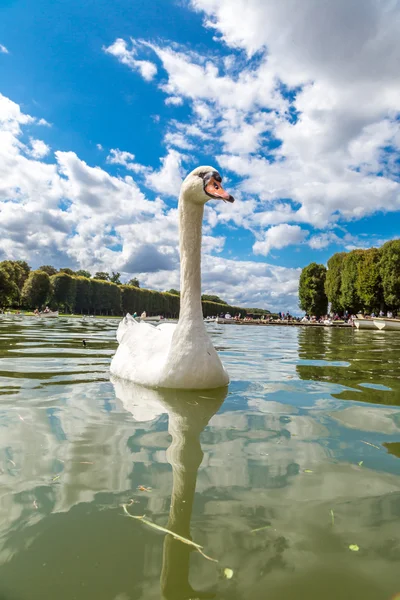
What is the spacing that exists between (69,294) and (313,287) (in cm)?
4735

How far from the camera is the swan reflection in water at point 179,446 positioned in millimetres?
1479

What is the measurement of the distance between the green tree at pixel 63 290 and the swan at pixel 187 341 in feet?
245

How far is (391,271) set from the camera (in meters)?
48.3

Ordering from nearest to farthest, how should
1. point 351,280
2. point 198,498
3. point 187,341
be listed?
1. point 198,498
2. point 187,341
3. point 351,280

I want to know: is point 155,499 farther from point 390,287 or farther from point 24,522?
point 390,287

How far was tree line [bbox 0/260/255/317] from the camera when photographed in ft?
213

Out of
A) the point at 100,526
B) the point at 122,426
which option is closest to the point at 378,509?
the point at 100,526

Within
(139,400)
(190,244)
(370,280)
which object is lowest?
(139,400)

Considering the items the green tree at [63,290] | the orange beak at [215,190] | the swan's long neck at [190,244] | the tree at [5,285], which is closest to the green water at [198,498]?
the swan's long neck at [190,244]

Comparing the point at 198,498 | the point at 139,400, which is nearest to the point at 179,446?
the point at 198,498

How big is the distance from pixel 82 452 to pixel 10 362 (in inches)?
207

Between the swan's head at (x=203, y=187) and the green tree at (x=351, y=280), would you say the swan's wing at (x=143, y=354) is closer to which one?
the swan's head at (x=203, y=187)

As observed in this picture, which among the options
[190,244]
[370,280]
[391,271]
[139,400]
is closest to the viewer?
[139,400]

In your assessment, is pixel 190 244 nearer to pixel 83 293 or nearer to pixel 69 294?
pixel 69 294
